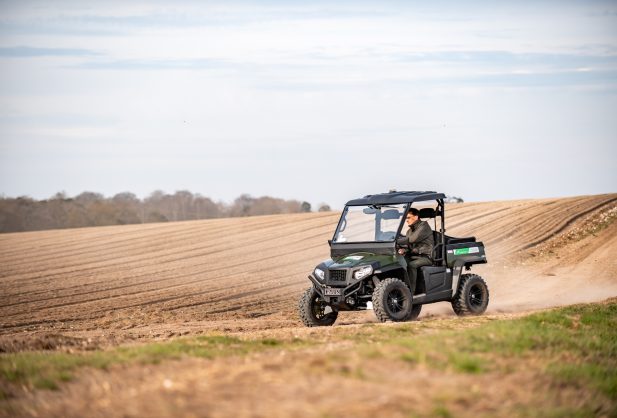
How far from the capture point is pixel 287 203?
61188 millimetres

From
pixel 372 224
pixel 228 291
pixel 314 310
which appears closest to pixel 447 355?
pixel 314 310

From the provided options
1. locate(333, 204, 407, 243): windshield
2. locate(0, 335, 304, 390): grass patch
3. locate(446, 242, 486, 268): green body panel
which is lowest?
locate(0, 335, 304, 390): grass patch

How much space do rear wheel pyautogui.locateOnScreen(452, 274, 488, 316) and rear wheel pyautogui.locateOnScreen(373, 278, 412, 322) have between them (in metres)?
1.65

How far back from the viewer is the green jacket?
1594cm

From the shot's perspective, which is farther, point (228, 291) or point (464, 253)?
point (228, 291)

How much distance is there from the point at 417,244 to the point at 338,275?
1742mm

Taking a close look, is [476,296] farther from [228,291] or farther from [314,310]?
[228,291]

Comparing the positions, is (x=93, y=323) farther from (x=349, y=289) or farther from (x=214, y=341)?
(x=214, y=341)

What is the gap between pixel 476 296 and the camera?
56.9 ft

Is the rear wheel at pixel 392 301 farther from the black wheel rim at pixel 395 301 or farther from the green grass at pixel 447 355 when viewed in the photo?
the green grass at pixel 447 355

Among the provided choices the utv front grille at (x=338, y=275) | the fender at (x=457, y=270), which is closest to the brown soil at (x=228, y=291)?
the fender at (x=457, y=270)

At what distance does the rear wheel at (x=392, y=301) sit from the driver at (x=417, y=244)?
0.47 metres

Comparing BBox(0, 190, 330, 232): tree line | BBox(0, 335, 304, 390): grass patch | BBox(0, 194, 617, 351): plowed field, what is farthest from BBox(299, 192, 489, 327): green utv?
BBox(0, 190, 330, 232): tree line

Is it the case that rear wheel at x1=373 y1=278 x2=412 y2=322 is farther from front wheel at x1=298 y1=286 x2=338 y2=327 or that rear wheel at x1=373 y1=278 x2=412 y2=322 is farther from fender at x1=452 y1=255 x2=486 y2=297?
fender at x1=452 y1=255 x2=486 y2=297
